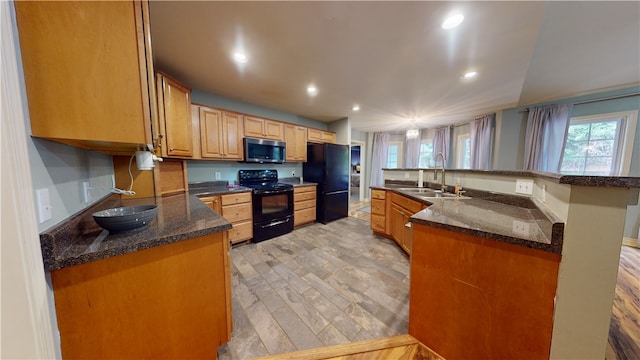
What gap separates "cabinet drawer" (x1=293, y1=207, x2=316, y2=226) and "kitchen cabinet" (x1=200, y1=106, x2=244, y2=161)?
1385 millimetres

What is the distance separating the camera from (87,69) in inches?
30.6

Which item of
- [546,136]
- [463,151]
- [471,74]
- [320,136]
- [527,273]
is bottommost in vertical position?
[527,273]

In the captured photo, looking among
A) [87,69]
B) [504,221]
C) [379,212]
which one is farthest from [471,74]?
[87,69]

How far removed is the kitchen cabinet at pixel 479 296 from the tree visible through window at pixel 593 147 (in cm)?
339

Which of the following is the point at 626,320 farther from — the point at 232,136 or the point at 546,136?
the point at 232,136

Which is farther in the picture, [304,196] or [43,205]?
[304,196]

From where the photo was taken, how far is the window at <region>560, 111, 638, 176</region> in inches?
112

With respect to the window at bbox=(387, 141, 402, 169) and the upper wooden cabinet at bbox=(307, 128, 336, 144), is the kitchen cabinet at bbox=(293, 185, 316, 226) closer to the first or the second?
the upper wooden cabinet at bbox=(307, 128, 336, 144)

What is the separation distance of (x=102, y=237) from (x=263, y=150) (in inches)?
95.9

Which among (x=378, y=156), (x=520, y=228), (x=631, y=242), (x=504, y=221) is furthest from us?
(x=378, y=156)

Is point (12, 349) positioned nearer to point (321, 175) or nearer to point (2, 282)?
point (2, 282)

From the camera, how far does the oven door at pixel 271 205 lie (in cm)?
290

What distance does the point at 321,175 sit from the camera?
3783 mm

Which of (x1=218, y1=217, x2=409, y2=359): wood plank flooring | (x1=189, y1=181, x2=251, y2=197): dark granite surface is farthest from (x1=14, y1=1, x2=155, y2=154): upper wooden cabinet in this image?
(x1=189, y1=181, x2=251, y2=197): dark granite surface
